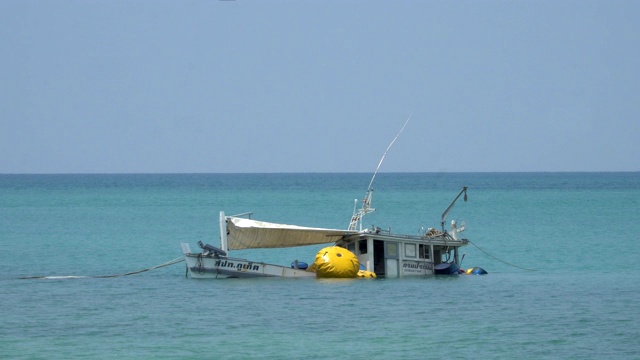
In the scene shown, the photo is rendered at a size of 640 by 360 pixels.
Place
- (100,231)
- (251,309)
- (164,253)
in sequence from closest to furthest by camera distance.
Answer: (251,309) → (164,253) → (100,231)

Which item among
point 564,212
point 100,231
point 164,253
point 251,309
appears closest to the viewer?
point 251,309

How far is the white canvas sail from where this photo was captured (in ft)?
152

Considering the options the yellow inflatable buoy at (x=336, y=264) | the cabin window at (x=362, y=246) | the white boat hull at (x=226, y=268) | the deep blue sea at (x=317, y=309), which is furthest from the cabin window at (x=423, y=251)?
the white boat hull at (x=226, y=268)

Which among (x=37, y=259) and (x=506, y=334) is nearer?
(x=506, y=334)

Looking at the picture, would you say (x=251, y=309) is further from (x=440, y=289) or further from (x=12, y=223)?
(x=12, y=223)

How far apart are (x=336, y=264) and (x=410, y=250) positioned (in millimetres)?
3625

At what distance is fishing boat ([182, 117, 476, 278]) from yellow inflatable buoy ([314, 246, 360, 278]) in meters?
0.37

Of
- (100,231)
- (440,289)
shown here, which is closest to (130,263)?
(440,289)

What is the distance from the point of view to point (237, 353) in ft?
104

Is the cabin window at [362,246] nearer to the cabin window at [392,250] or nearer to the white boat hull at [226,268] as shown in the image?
the cabin window at [392,250]

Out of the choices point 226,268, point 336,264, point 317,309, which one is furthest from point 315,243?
point 317,309

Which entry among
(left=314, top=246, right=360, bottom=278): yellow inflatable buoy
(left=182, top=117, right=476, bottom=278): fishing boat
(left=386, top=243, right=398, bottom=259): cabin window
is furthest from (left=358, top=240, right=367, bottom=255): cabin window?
(left=314, top=246, right=360, bottom=278): yellow inflatable buoy

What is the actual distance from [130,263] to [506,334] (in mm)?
29753

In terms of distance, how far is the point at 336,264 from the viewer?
150 feet
